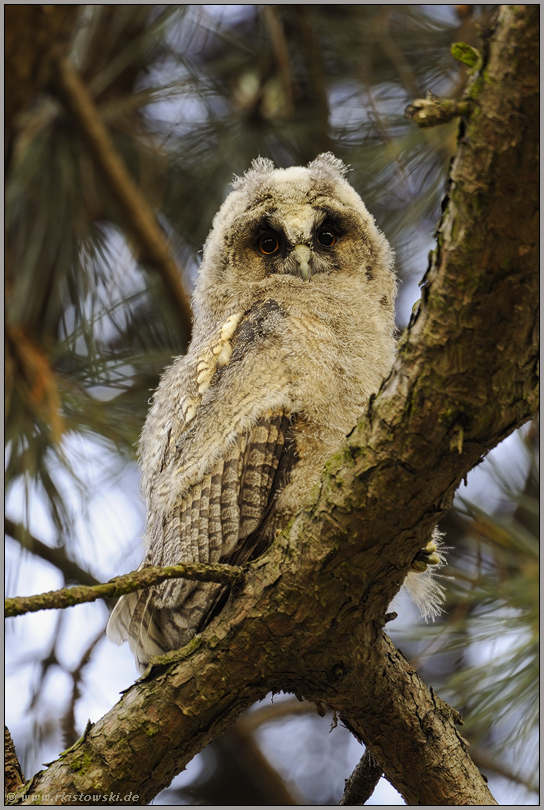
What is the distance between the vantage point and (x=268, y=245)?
2.43m

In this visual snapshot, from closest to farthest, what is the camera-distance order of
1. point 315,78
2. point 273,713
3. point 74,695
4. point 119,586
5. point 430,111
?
1. point 430,111
2. point 119,586
3. point 74,695
4. point 273,713
5. point 315,78

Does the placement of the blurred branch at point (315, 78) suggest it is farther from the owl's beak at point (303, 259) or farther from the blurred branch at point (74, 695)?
the blurred branch at point (74, 695)

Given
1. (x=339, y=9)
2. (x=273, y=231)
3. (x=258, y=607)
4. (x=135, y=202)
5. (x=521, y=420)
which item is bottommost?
(x=521, y=420)

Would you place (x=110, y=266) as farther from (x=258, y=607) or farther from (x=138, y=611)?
(x=258, y=607)

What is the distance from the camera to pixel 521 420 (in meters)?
1.40

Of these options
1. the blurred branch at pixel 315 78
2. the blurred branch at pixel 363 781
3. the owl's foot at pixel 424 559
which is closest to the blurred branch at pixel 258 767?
the blurred branch at pixel 363 781

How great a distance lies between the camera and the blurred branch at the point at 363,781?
2.11 meters

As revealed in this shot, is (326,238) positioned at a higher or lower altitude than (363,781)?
higher

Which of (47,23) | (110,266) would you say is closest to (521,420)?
(47,23)

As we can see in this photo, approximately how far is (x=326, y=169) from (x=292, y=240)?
54 centimetres

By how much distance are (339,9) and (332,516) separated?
3.79 metres

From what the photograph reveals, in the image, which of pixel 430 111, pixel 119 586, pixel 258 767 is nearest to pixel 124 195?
pixel 119 586

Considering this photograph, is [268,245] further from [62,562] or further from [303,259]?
[62,562]

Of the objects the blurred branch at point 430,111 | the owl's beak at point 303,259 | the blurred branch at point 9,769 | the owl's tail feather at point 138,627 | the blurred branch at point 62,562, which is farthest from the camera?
the blurred branch at point 62,562
